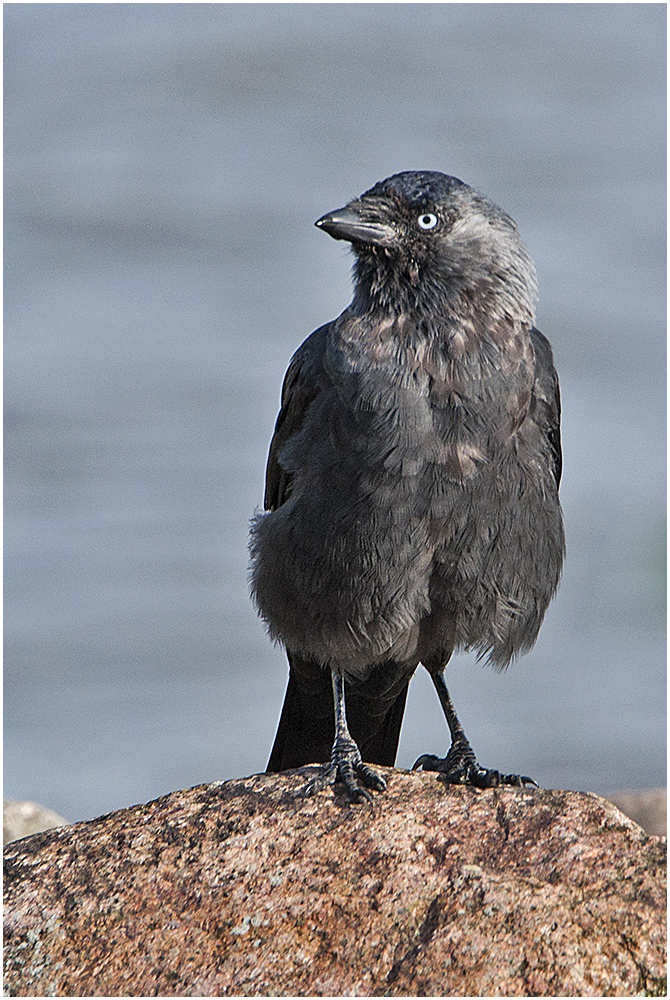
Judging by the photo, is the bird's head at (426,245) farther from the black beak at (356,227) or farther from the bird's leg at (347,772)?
the bird's leg at (347,772)

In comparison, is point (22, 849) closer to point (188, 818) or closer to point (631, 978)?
point (188, 818)

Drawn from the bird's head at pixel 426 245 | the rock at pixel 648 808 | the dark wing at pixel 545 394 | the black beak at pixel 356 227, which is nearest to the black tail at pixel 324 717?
the dark wing at pixel 545 394

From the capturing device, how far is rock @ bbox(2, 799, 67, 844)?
21.7 feet

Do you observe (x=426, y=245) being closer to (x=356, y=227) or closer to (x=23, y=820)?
(x=356, y=227)

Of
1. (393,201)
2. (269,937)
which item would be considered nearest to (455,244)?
(393,201)

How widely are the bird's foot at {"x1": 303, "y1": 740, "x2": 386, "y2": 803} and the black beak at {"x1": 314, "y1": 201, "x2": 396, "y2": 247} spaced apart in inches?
80.0

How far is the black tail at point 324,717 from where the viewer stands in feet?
18.0

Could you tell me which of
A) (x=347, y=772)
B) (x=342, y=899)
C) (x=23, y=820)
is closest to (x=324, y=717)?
(x=347, y=772)

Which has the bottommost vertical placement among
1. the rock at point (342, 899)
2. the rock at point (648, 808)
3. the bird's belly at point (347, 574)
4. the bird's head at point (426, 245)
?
the rock at point (342, 899)

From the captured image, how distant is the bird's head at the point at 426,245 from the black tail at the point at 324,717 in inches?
68.2

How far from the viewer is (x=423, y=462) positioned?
4621 millimetres

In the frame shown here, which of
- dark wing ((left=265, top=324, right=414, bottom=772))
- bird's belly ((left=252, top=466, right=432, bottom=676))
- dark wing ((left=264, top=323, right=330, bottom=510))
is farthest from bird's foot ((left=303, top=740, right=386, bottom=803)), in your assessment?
dark wing ((left=264, top=323, right=330, bottom=510))

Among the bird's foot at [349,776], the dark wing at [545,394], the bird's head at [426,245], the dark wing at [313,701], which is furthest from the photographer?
the dark wing at [313,701]

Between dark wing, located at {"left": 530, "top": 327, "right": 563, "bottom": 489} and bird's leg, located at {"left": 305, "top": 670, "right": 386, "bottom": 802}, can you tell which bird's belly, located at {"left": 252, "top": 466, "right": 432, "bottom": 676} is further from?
dark wing, located at {"left": 530, "top": 327, "right": 563, "bottom": 489}
